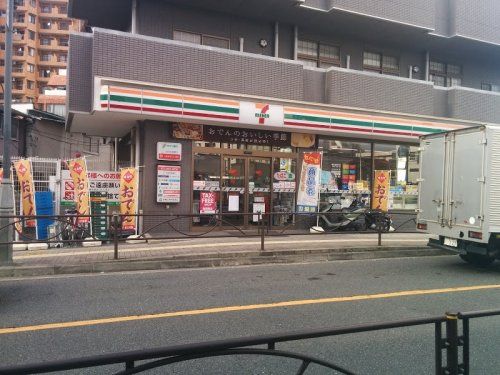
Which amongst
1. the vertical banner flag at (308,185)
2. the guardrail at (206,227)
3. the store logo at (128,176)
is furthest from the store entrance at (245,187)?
the store logo at (128,176)

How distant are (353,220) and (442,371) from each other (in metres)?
11.9

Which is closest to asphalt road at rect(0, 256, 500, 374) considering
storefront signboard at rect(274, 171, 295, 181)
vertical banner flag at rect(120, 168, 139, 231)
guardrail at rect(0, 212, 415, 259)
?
guardrail at rect(0, 212, 415, 259)

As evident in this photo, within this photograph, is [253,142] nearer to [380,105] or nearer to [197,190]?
[197,190]

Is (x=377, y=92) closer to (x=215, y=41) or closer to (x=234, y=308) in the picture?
(x=215, y=41)

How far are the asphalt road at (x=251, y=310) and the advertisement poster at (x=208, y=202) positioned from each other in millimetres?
4549

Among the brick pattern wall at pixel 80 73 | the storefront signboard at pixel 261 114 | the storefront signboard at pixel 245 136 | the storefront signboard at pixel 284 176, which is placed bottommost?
the storefront signboard at pixel 284 176

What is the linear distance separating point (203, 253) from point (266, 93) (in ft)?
20.8

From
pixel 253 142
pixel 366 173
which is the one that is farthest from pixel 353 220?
pixel 253 142

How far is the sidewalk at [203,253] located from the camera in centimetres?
888

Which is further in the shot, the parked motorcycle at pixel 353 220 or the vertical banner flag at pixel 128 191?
the parked motorcycle at pixel 353 220

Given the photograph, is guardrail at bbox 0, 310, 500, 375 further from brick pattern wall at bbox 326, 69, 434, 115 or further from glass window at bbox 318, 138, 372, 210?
brick pattern wall at bbox 326, 69, 434, 115

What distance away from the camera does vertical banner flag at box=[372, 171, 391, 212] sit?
1616cm

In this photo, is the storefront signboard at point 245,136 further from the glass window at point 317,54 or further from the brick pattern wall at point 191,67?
the glass window at point 317,54

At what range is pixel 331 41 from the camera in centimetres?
1686
